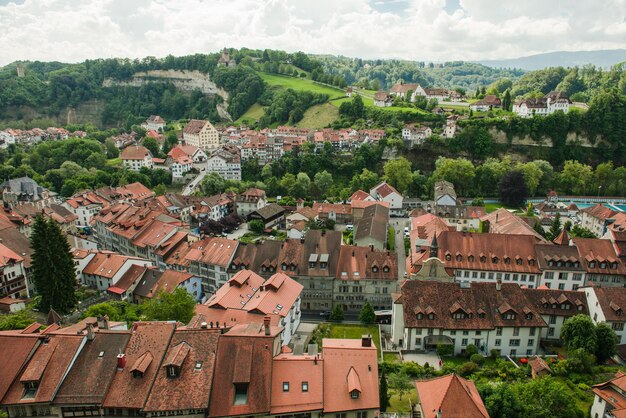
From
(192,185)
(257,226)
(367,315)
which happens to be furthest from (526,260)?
(192,185)

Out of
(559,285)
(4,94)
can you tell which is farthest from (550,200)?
(4,94)

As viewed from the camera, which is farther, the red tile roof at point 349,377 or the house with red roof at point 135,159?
the house with red roof at point 135,159

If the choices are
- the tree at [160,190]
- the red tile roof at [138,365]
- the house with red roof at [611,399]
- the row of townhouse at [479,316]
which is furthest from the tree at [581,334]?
the tree at [160,190]

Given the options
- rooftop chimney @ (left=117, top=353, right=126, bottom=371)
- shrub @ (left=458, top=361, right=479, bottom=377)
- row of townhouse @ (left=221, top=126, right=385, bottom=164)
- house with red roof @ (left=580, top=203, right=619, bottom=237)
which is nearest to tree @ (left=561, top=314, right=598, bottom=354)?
shrub @ (left=458, top=361, right=479, bottom=377)

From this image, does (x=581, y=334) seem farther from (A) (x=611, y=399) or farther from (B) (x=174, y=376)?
(B) (x=174, y=376)

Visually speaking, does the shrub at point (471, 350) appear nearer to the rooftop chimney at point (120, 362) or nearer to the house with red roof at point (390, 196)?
the rooftop chimney at point (120, 362)
